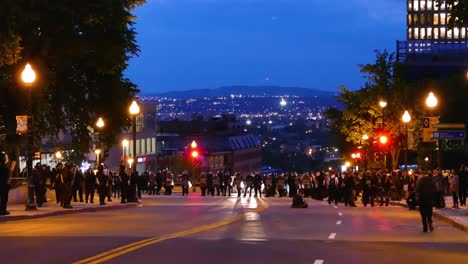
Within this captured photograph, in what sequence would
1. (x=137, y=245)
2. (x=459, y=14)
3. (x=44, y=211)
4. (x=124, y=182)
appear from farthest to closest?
1. (x=124, y=182)
2. (x=44, y=211)
3. (x=459, y=14)
4. (x=137, y=245)

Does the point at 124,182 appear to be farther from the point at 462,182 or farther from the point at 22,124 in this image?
the point at 462,182

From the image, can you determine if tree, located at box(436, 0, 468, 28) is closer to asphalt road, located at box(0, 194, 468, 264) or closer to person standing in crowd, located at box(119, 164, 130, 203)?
asphalt road, located at box(0, 194, 468, 264)

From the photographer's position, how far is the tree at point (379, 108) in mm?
76312

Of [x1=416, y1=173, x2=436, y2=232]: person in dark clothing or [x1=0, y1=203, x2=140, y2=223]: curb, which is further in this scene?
[x1=0, y1=203, x2=140, y2=223]: curb

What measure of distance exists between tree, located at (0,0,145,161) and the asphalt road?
47.6 ft

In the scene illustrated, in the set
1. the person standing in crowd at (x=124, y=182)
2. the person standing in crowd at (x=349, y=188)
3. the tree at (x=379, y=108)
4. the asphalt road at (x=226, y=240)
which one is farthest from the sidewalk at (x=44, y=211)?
the tree at (x=379, y=108)

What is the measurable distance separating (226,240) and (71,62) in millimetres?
29327

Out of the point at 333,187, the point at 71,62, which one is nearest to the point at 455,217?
the point at 333,187

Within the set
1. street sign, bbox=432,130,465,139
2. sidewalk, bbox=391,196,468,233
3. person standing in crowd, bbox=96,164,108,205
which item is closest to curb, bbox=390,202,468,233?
sidewalk, bbox=391,196,468,233

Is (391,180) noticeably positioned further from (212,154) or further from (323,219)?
(212,154)

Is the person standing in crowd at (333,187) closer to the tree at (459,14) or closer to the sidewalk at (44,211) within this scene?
the sidewalk at (44,211)

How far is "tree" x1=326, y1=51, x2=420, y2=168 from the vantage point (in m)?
76.3

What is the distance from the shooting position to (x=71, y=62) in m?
50.0

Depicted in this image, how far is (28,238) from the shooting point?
22.9 m
